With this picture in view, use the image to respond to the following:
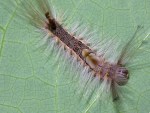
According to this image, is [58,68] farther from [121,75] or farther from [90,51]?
[121,75]

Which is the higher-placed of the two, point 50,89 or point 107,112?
point 50,89

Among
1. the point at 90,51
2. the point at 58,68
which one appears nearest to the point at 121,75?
the point at 90,51

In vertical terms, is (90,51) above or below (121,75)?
above

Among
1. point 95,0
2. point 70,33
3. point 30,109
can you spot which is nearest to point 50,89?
point 30,109

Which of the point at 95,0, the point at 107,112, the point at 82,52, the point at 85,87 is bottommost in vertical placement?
the point at 107,112

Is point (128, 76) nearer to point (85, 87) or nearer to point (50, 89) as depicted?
point (85, 87)
